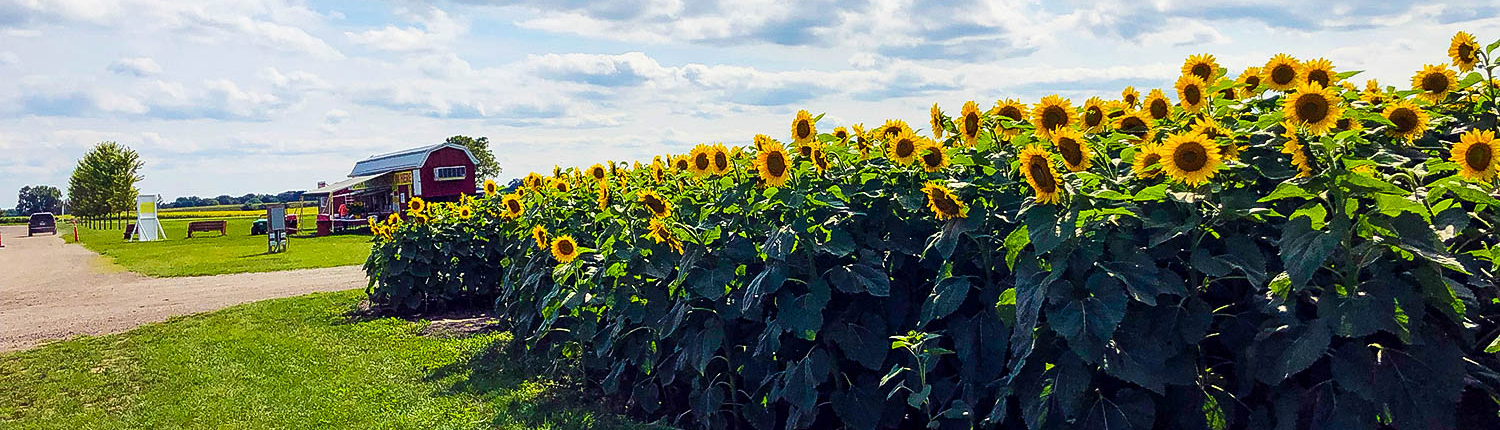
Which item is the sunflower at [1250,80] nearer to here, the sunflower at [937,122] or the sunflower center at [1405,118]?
the sunflower center at [1405,118]

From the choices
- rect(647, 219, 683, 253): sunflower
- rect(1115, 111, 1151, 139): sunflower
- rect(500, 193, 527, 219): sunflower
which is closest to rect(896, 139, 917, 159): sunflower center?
rect(1115, 111, 1151, 139): sunflower

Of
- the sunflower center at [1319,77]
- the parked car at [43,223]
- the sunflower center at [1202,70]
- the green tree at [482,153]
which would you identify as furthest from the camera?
the green tree at [482,153]

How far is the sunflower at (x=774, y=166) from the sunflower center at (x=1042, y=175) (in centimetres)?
120

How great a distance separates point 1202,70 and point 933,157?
886 mm

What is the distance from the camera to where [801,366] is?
3.82 m

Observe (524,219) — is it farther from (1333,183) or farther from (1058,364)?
(1333,183)

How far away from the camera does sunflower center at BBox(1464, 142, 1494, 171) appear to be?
2.32 metres

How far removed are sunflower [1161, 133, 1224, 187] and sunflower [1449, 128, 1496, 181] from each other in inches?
19.5

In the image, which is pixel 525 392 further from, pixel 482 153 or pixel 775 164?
pixel 482 153

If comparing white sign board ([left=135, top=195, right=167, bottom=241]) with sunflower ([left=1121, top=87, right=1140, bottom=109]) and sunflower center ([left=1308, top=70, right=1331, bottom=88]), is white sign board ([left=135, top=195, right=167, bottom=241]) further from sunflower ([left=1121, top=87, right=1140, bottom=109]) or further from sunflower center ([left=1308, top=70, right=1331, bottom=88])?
sunflower center ([left=1308, top=70, right=1331, bottom=88])

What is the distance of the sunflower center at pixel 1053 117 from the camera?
3.08 metres

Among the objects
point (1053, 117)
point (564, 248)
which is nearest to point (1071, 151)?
point (1053, 117)

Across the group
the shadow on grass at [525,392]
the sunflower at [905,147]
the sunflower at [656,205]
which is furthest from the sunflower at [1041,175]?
the shadow on grass at [525,392]

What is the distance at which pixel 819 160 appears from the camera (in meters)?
3.89
